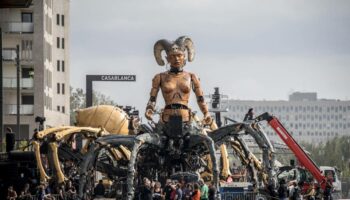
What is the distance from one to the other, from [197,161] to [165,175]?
1352mm

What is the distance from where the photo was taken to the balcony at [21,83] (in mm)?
114125

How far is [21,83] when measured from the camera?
115 metres

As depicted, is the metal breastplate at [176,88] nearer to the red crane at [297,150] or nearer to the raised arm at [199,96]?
the raised arm at [199,96]

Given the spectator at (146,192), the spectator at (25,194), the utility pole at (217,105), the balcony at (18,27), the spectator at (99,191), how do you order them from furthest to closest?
the balcony at (18,27) < the utility pole at (217,105) < the spectator at (99,191) < the spectator at (25,194) < the spectator at (146,192)

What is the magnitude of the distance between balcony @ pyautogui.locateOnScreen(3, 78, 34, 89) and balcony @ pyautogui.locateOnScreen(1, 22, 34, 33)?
3341 mm

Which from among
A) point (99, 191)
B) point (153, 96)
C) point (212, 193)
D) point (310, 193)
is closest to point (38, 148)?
point (99, 191)

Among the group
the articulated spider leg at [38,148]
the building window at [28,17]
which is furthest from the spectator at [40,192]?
the building window at [28,17]

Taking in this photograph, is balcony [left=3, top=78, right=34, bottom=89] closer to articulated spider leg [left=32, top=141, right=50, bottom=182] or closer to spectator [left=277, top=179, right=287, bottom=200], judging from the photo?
articulated spider leg [left=32, top=141, right=50, bottom=182]

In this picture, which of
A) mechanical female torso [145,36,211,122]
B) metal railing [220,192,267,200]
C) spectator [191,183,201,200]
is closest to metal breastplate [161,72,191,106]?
mechanical female torso [145,36,211,122]

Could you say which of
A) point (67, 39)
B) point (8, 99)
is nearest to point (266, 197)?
point (8, 99)

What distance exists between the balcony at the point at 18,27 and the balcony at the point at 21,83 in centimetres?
334

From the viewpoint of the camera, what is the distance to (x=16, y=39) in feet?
381

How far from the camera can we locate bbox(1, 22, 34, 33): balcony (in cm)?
11611

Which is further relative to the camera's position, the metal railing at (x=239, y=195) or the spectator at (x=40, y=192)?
the metal railing at (x=239, y=195)
